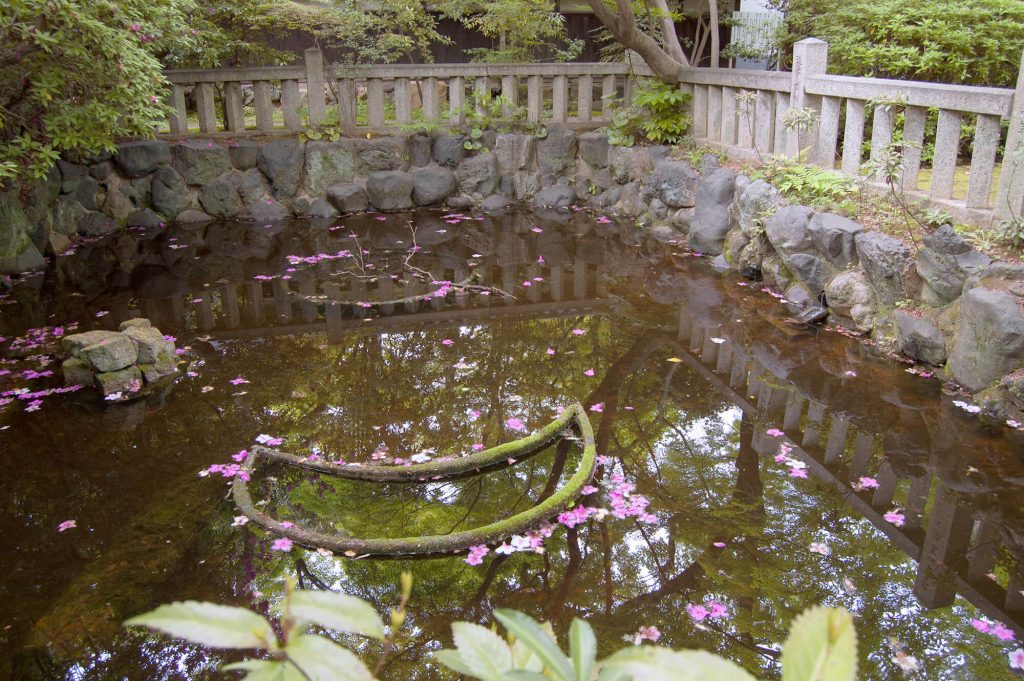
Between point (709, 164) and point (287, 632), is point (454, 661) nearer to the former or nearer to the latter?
point (287, 632)

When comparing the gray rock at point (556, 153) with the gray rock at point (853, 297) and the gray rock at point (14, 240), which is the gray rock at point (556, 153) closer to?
the gray rock at point (853, 297)

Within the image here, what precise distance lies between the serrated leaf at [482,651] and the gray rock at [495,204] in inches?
411

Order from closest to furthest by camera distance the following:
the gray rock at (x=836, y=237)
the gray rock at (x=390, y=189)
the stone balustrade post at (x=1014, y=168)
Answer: the stone balustrade post at (x=1014, y=168)
the gray rock at (x=836, y=237)
the gray rock at (x=390, y=189)

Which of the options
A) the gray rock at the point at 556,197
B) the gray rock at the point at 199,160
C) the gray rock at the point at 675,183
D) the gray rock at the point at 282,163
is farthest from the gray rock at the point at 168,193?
the gray rock at the point at 675,183

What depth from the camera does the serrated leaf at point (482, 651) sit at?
0.90m

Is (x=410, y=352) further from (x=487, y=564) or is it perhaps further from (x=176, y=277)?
(x=176, y=277)

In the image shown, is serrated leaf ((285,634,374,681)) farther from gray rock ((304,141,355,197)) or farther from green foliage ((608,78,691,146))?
gray rock ((304,141,355,197))

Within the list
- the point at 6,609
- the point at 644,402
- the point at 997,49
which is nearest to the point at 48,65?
the point at 6,609

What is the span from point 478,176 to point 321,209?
87.0 inches

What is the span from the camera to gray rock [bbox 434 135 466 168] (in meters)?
11.2

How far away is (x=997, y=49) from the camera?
790 cm

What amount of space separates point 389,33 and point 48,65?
563 centimetres

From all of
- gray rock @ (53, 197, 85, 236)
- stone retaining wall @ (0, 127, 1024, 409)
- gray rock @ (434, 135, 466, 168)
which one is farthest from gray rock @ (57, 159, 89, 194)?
gray rock @ (434, 135, 466, 168)

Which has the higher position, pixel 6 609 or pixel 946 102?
pixel 946 102
